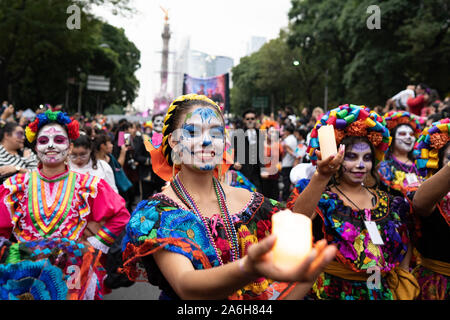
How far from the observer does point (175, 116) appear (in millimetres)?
2264

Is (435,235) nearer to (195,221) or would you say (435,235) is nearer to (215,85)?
(195,221)

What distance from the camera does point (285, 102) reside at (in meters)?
50.8

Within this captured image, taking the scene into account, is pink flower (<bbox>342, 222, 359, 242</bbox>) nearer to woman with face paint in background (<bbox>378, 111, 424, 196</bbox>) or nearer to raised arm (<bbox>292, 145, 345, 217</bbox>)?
raised arm (<bbox>292, 145, 345, 217</bbox>)

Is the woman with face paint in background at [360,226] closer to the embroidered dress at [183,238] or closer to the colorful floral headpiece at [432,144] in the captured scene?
the colorful floral headpiece at [432,144]

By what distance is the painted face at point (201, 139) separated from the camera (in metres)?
2.11

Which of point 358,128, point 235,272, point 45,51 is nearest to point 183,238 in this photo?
point 235,272

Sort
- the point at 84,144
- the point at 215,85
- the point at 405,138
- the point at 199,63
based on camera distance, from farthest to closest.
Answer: the point at 199,63, the point at 215,85, the point at 84,144, the point at 405,138

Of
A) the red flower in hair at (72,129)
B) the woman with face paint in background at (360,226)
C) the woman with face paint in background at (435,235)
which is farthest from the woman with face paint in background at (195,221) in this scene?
the red flower in hair at (72,129)

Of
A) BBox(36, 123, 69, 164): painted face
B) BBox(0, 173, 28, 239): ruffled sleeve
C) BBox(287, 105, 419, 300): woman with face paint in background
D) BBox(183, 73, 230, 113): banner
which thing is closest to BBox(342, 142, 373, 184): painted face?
BBox(287, 105, 419, 300): woman with face paint in background

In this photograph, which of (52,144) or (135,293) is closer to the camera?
(52,144)

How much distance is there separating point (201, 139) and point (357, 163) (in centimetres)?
137

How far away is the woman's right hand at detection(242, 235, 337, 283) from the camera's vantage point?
4.19 ft

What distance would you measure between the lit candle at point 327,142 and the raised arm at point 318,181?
1.2 inches

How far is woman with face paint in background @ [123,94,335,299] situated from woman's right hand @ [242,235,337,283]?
18cm
